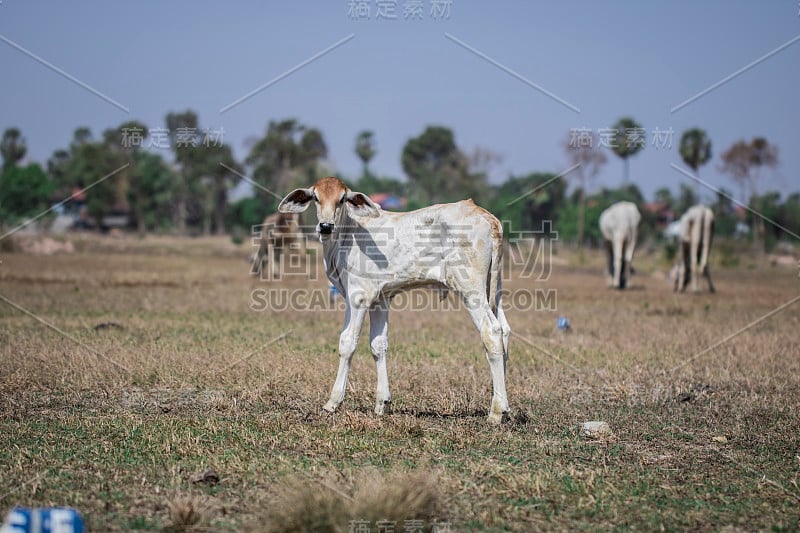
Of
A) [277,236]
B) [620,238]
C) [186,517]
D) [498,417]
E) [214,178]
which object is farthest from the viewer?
[214,178]

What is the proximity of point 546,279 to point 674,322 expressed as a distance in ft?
43.6

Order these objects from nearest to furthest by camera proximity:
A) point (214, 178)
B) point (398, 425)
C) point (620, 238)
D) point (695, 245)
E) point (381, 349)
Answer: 1. point (398, 425)
2. point (381, 349)
3. point (695, 245)
4. point (620, 238)
5. point (214, 178)

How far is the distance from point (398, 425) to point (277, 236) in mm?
18670

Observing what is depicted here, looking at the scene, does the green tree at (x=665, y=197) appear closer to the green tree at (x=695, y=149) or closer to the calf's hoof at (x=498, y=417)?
the green tree at (x=695, y=149)

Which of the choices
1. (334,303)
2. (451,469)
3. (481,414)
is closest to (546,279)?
(334,303)

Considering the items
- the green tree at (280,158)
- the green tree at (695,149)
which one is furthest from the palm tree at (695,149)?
the green tree at (280,158)

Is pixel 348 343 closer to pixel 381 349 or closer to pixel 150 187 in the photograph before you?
pixel 381 349

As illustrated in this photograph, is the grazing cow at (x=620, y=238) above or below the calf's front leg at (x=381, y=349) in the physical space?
above

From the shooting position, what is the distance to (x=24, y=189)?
76.4 m

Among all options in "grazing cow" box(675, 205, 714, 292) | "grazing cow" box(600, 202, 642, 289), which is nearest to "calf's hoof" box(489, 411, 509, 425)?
"grazing cow" box(675, 205, 714, 292)

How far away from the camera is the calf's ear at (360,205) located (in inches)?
354

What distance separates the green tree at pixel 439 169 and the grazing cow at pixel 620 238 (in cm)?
2916

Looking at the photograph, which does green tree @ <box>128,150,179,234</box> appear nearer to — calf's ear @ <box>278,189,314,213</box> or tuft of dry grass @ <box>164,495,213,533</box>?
calf's ear @ <box>278,189,314,213</box>

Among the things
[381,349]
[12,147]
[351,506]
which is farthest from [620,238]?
[12,147]
